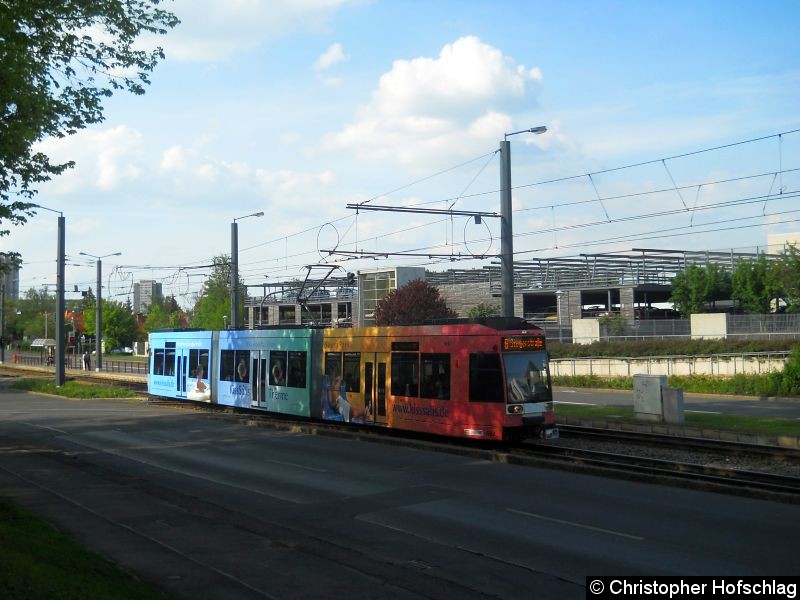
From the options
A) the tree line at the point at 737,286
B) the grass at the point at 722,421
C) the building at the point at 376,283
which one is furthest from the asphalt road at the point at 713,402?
the building at the point at 376,283

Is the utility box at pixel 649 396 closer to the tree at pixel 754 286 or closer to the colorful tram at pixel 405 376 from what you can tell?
the colorful tram at pixel 405 376

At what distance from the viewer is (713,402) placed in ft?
112

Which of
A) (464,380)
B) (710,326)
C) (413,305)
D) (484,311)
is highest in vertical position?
(413,305)

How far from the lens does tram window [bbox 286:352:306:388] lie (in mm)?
26141

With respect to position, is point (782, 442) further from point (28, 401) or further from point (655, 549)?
point (28, 401)

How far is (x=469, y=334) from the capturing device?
65.0 feet

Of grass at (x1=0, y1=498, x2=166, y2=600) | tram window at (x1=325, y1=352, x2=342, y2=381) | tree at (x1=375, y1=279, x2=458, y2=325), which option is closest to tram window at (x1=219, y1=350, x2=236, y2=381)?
tram window at (x1=325, y1=352, x2=342, y2=381)

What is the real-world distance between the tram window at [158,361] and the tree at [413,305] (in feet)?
68.6

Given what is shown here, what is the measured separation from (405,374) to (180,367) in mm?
16069

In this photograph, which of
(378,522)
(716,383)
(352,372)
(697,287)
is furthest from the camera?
(697,287)

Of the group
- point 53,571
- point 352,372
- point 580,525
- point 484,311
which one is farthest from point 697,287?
point 53,571

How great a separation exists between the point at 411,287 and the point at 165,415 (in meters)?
26.8

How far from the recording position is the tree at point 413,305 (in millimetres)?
54750

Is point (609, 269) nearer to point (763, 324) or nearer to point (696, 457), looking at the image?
point (763, 324)
